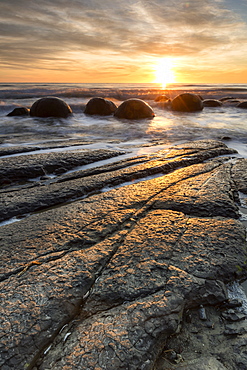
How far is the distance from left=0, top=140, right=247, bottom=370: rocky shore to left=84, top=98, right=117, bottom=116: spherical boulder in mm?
10322

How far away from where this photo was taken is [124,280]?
1.48 m

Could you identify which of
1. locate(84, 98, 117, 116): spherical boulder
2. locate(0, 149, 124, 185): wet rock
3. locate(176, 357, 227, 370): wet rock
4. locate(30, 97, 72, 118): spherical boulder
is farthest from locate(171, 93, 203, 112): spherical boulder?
locate(176, 357, 227, 370): wet rock

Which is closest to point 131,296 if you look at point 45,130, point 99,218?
point 99,218

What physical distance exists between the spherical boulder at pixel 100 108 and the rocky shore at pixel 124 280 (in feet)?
33.9

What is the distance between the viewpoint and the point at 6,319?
1.23 m

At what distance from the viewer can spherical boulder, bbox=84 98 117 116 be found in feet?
40.8

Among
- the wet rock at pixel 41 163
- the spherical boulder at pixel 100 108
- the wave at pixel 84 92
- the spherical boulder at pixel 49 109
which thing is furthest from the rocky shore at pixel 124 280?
the wave at pixel 84 92

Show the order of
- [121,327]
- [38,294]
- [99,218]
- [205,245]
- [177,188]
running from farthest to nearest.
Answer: [177,188] → [99,218] → [205,245] → [38,294] → [121,327]

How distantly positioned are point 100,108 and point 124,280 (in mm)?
12000

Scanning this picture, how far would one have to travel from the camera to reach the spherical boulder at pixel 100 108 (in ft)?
40.8

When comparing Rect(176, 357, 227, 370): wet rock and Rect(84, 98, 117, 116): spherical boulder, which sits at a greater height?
Rect(84, 98, 117, 116): spherical boulder

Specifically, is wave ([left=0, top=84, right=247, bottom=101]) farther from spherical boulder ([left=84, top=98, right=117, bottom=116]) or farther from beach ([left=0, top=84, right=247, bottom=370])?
beach ([left=0, top=84, right=247, bottom=370])

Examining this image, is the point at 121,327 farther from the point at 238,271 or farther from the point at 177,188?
the point at 177,188

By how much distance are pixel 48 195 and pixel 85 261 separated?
4.54 feet
